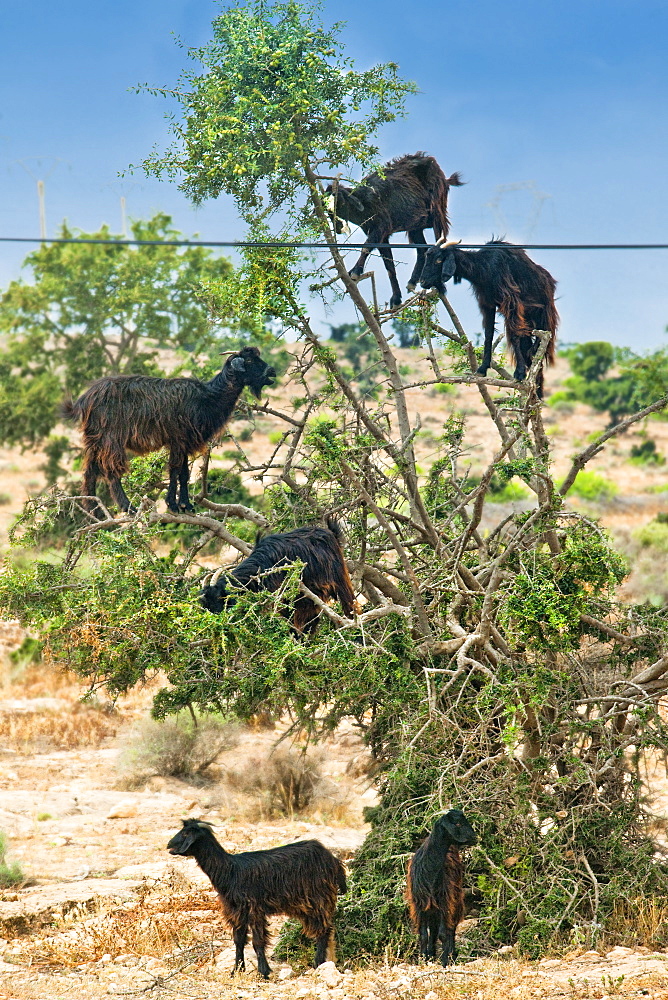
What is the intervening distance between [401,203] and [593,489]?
73.9ft

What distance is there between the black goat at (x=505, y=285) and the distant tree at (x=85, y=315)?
13.3m

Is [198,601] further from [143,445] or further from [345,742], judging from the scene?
[345,742]

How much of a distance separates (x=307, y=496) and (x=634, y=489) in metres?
26.1

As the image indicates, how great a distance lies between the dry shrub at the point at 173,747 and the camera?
12.5 m

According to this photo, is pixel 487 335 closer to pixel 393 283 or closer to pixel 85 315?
pixel 393 283

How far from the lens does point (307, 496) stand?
8258 millimetres

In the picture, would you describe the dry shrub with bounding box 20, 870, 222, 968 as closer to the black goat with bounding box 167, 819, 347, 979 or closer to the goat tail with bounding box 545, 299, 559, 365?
the black goat with bounding box 167, 819, 347, 979

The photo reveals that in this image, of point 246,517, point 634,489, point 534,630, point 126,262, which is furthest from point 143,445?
point 634,489

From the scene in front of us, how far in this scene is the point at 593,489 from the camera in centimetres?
2883

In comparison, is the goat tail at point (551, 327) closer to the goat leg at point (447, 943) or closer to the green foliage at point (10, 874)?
the goat leg at point (447, 943)

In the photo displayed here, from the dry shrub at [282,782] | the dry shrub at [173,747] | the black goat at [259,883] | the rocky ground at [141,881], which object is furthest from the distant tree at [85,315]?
the black goat at [259,883]

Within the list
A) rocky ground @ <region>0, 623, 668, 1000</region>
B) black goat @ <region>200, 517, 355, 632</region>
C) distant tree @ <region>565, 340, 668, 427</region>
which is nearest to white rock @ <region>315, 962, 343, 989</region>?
rocky ground @ <region>0, 623, 668, 1000</region>

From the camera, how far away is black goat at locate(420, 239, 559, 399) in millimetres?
7340

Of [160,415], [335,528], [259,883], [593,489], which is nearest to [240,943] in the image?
[259,883]
